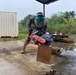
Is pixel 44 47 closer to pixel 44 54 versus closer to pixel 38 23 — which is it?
pixel 44 54

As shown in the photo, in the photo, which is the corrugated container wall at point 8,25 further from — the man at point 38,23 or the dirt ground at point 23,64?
the man at point 38,23

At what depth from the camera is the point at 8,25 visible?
60.6 feet

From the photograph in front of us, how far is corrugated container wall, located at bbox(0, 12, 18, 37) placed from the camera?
1839 cm

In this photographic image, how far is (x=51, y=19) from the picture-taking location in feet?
92.6

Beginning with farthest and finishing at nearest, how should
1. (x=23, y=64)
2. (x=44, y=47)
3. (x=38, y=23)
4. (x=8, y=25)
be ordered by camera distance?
(x=8, y=25) → (x=38, y=23) → (x=23, y=64) → (x=44, y=47)

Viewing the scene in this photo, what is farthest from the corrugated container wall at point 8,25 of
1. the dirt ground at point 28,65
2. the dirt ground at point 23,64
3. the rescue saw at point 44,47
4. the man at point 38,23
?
the rescue saw at point 44,47

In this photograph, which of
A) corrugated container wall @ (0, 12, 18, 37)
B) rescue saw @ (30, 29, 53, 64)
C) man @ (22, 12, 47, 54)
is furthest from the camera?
corrugated container wall @ (0, 12, 18, 37)

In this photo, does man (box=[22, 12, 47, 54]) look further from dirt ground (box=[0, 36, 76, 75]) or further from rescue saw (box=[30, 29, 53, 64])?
dirt ground (box=[0, 36, 76, 75])

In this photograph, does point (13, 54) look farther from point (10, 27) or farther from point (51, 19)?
point (51, 19)

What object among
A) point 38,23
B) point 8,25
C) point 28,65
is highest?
point 38,23

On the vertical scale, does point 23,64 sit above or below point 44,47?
below

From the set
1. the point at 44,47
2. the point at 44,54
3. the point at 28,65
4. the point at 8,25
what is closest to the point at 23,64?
the point at 28,65

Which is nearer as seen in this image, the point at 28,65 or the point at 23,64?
the point at 28,65

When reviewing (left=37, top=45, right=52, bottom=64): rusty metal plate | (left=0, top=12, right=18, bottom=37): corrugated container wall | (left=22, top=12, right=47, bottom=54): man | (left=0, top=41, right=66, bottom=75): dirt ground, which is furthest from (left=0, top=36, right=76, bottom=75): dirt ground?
(left=0, top=12, right=18, bottom=37): corrugated container wall
